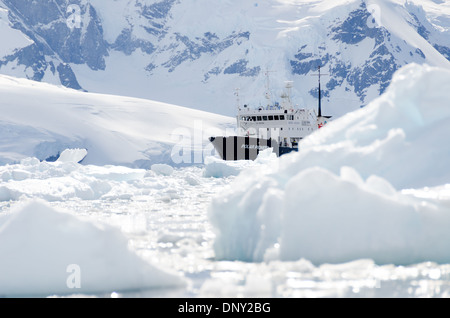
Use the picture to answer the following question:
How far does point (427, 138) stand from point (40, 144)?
48.8m

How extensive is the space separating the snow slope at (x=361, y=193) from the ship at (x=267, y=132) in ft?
140

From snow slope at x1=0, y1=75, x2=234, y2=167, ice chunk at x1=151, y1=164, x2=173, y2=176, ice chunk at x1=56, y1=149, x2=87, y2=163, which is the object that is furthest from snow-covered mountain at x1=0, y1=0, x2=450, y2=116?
ice chunk at x1=151, y1=164, x2=173, y2=176

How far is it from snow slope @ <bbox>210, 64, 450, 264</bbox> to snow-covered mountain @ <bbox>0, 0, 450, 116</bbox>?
124358mm

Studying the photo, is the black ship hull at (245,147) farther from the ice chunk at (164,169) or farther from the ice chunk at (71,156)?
the ice chunk at (164,169)

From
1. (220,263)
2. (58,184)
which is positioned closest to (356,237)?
(220,263)

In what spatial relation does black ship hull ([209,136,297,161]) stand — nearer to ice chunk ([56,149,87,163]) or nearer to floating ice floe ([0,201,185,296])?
ice chunk ([56,149,87,163])

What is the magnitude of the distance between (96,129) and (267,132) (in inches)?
636

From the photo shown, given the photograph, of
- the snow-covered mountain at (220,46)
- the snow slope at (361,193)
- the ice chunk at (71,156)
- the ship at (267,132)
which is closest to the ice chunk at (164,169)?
the ice chunk at (71,156)

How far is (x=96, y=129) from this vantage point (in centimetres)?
6359

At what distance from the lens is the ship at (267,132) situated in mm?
54406

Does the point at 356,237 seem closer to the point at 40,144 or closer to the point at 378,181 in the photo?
the point at 378,181

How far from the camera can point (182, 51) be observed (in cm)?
17725

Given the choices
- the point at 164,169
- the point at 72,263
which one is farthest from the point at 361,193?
the point at 164,169

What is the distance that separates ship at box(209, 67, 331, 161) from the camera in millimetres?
54406
